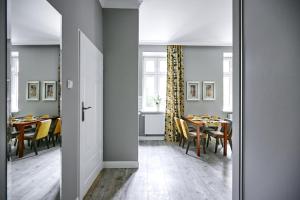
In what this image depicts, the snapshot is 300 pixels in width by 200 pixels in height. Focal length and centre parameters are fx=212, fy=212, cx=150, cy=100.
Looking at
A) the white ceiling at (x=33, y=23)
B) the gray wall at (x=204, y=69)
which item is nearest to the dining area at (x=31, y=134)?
the white ceiling at (x=33, y=23)

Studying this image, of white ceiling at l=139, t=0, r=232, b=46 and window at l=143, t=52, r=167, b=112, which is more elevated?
white ceiling at l=139, t=0, r=232, b=46

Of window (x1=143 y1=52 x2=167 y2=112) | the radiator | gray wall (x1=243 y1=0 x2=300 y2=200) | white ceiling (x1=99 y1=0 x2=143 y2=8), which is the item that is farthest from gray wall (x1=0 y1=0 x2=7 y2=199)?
window (x1=143 y1=52 x2=167 y2=112)

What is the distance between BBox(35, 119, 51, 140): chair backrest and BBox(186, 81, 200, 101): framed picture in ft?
17.4

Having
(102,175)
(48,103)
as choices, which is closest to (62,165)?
(48,103)

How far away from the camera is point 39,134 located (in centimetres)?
Result: 149

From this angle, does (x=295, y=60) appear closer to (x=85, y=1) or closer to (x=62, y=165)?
(x=62, y=165)

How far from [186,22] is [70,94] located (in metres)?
3.60

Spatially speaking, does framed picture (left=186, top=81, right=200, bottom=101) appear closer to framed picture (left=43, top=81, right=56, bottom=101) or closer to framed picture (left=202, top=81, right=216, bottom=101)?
framed picture (left=202, top=81, right=216, bottom=101)

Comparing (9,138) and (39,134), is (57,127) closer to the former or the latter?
(39,134)

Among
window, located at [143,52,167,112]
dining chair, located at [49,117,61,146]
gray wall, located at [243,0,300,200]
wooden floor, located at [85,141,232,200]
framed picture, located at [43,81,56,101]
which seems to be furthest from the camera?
window, located at [143,52,167,112]

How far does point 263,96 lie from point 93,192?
96.0 inches

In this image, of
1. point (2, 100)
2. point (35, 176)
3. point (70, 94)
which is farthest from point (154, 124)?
point (2, 100)

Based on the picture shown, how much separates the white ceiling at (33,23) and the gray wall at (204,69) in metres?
5.16

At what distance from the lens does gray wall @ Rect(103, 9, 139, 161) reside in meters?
3.81
